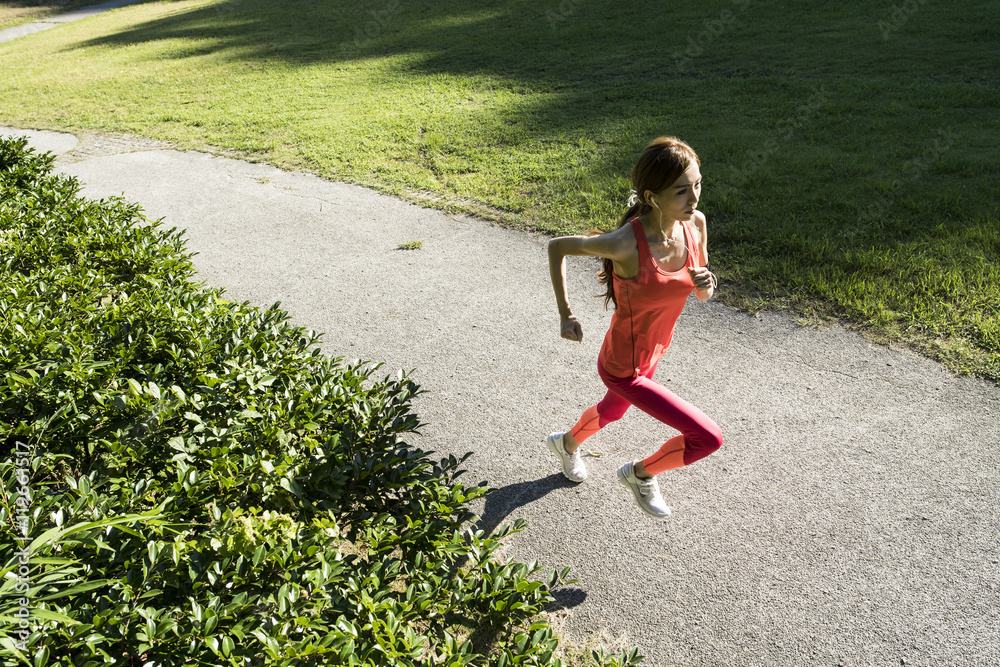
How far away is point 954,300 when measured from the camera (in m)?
4.52

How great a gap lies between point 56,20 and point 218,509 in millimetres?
27939

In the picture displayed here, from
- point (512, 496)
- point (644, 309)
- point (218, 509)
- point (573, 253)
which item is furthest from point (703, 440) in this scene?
point (218, 509)

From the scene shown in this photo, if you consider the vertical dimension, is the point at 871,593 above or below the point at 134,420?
below

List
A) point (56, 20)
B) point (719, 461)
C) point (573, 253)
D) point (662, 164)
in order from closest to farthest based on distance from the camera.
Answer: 1. point (662, 164)
2. point (573, 253)
3. point (719, 461)
4. point (56, 20)

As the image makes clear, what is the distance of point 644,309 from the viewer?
2.79 metres

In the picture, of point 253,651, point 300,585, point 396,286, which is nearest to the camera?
point 253,651

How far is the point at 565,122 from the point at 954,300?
5.33 meters

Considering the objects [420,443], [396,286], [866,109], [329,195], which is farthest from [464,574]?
[866,109]

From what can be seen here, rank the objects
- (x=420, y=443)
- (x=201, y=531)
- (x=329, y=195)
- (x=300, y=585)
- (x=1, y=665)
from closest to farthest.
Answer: (x=1, y=665), (x=300, y=585), (x=201, y=531), (x=420, y=443), (x=329, y=195)

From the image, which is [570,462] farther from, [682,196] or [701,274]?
[682,196]

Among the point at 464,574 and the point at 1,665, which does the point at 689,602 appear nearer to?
the point at 464,574

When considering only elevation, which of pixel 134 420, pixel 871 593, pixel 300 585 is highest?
pixel 134 420

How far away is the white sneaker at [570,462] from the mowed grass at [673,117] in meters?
2.12

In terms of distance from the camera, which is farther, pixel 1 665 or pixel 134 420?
pixel 134 420
